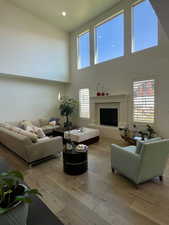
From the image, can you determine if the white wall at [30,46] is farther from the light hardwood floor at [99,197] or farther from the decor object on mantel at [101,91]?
the light hardwood floor at [99,197]

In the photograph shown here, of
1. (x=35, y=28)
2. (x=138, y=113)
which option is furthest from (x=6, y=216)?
(x=35, y=28)

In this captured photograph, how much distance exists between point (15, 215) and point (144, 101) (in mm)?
4958

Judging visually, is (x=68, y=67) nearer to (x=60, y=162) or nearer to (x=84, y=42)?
(x=84, y=42)

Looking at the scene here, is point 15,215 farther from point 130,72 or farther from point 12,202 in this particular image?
point 130,72

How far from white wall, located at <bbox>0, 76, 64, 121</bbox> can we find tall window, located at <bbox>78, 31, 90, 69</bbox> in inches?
74.6

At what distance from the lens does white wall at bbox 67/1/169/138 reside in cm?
432

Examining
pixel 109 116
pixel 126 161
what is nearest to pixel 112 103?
pixel 109 116

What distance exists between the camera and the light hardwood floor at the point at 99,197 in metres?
1.73

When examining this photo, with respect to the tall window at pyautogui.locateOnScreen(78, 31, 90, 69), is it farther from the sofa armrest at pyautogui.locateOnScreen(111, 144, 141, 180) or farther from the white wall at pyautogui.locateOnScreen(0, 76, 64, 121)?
the sofa armrest at pyautogui.locateOnScreen(111, 144, 141, 180)

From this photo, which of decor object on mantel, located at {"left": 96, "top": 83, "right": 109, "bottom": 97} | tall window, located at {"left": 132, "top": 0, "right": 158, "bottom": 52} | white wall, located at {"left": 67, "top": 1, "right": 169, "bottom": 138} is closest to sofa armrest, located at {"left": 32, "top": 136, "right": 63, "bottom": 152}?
white wall, located at {"left": 67, "top": 1, "right": 169, "bottom": 138}

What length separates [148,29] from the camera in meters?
4.64

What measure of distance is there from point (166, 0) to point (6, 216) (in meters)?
2.60

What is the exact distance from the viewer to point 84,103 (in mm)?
6918

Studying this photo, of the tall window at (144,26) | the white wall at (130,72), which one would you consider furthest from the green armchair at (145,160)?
the tall window at (144,26)
